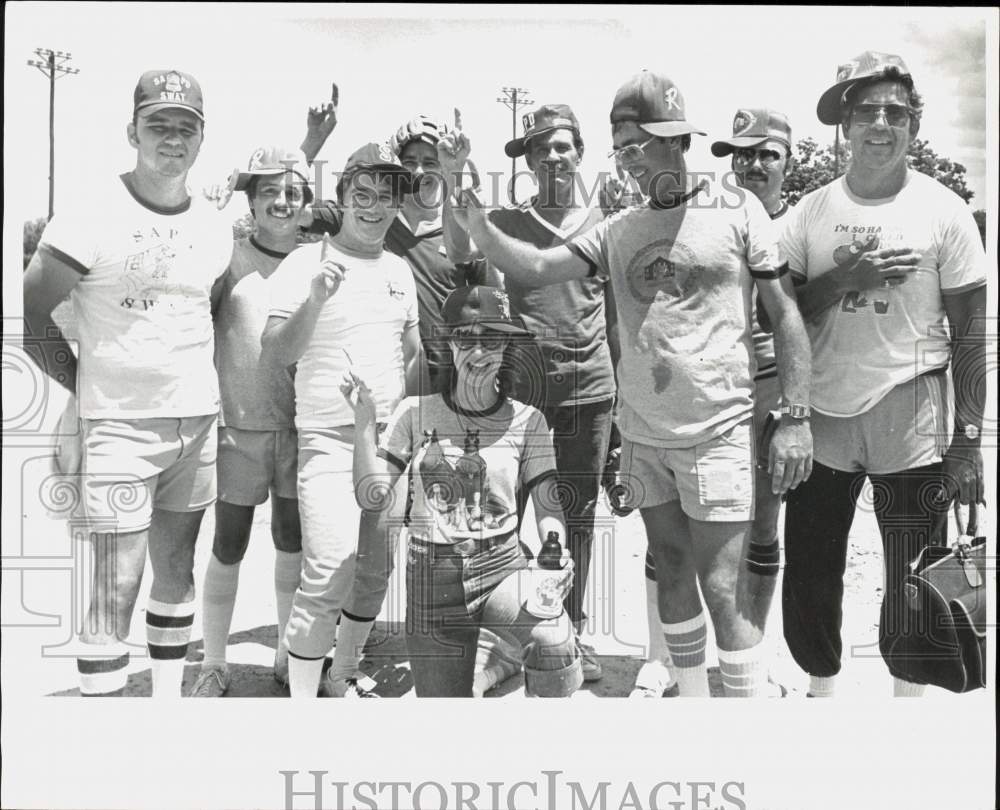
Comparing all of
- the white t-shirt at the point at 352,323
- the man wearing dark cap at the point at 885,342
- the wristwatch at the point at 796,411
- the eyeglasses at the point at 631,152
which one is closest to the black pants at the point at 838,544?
the man wearing dark cap at the point at 885,342

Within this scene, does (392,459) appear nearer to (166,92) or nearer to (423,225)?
(423,225)

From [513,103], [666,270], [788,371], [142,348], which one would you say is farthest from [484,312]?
[142,348]

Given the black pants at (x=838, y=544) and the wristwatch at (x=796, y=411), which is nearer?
the wristwatch at (x=796, y=411)

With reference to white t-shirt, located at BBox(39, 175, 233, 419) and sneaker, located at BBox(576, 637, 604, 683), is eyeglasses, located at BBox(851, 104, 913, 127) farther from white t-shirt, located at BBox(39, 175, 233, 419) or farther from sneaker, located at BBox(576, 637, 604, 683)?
white t-shirt, located at BBox(39, 175, 233, 419)

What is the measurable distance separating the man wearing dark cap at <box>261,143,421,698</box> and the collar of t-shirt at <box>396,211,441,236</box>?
0.03 m

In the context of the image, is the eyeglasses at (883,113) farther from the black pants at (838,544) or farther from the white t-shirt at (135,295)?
the white t-shirt at (135,295)

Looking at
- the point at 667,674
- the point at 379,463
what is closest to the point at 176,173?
the point at 379,463

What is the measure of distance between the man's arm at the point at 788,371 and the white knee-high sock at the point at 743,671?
62 centimetres

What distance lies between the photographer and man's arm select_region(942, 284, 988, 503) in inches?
189

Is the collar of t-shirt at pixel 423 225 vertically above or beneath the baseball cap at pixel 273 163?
beneath

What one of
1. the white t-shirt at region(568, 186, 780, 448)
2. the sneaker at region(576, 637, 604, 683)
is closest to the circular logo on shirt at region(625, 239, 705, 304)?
the white t-shirt at region(568, 186, 780, 448)

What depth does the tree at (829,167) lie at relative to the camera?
4793 mm

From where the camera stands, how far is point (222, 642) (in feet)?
15.9

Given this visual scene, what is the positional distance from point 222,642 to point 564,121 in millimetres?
2238
